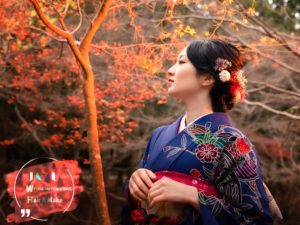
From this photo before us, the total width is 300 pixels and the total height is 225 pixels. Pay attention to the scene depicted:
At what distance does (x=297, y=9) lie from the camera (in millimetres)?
10008

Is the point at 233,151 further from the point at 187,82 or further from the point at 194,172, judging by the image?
the point at 187,82

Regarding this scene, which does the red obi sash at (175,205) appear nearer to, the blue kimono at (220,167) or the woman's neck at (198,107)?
the blue kimono at (220,167)

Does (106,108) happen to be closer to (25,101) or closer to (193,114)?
(25,101)

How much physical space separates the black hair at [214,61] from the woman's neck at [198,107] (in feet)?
0.11

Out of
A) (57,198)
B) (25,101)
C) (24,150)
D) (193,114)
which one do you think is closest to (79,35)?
(25,101)

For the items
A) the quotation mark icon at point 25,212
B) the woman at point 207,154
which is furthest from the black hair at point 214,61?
the quotation mark icon at point 25,212

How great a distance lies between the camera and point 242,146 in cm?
160

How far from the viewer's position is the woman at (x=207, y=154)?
5.01ft

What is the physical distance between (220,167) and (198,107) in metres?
0.32

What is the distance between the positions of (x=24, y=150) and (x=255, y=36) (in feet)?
22.6

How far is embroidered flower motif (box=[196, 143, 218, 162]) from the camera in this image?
5.24ft

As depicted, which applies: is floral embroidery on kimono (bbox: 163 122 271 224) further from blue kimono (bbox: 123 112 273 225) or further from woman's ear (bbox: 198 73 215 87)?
woman's ear (bbox: 198 73 215 87)

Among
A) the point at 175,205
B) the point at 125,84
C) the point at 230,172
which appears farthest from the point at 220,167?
the point at 125,84

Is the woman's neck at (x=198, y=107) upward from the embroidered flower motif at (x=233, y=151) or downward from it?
upward
